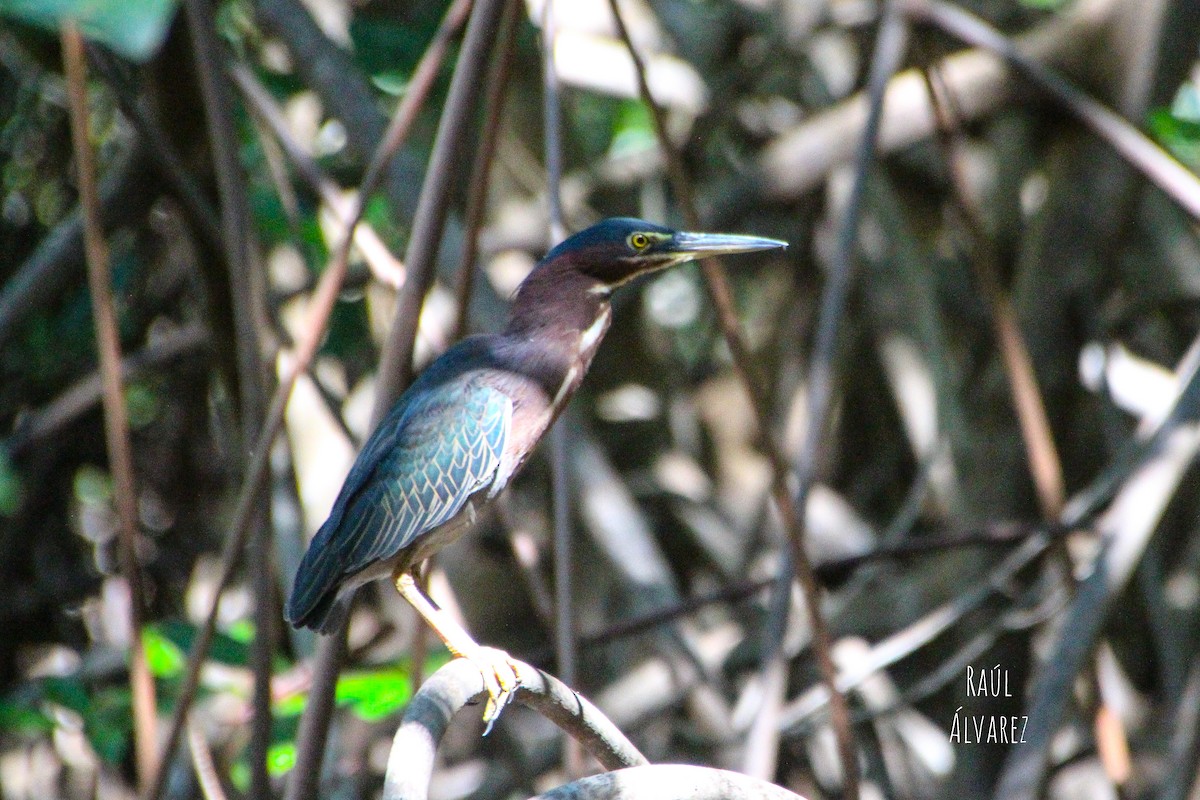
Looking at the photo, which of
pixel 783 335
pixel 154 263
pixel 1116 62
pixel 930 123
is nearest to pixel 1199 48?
pixel 1116 62

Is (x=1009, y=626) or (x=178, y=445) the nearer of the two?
(x=1009, y=626)

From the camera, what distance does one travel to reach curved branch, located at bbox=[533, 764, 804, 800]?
1395 millimetres

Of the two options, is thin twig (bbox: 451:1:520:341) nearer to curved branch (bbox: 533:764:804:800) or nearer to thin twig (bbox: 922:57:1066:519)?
thin twig (bbox: 922:57:1066:519)

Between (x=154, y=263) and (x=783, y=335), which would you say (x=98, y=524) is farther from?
(x=783, y=335)

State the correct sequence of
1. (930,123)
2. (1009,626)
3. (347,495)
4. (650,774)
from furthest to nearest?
(930,123) → (1009,626) → (347,495) → (650,774)

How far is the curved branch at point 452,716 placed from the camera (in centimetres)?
127

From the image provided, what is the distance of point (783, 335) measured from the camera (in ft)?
14.3

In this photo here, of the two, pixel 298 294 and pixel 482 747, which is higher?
pixel 298 294

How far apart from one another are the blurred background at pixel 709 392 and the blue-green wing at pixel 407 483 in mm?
410

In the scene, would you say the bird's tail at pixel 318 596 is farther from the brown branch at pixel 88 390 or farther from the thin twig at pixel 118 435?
the brown branch at pixel 88 390

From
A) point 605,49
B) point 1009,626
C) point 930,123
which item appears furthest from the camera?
point 605,49

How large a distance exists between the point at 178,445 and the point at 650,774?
3.13 meters

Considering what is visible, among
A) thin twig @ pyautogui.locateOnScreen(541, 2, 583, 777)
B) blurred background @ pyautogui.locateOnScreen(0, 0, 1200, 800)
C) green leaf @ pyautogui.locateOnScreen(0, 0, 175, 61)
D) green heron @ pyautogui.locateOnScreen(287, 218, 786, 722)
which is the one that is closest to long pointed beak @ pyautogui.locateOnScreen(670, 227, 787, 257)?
green heron @ pyautogui.locateOnScreen(287, 218, 786, 722)

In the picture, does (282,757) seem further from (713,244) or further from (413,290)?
(713,244)
